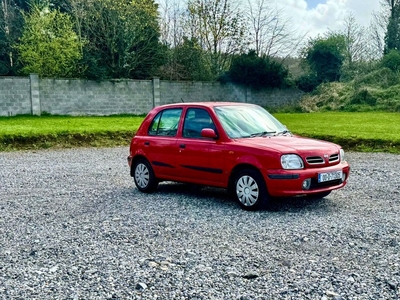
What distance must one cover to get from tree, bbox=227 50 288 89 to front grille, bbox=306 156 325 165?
2546 cm

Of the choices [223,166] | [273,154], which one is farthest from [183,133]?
[273,154]

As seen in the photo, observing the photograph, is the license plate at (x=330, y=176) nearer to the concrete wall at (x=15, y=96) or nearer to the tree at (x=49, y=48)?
the concrete wall at (x=15, y=96)

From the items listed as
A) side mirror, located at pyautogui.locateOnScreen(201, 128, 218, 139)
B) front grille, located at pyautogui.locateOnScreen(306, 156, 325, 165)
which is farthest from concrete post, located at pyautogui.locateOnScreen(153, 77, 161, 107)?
front grille, located at pyautogui.locateOnScreen(306, 156, 325, 165)

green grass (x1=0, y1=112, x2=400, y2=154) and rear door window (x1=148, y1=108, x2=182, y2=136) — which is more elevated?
rear door window (x1=148, y1=108, x2=182, y2=136)

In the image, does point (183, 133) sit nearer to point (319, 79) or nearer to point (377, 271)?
point (377, 271)

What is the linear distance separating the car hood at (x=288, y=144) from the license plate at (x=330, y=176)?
0.34 m

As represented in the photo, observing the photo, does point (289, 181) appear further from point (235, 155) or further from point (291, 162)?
point (235, 155)

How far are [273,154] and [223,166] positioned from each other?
927mm

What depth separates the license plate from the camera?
20.0 ft

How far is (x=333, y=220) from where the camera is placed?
5648 millimetres

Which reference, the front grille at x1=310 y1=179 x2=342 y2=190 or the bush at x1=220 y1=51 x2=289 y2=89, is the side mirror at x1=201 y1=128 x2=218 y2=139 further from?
the bush at x1=220 y1=51 x2=289 y2=89

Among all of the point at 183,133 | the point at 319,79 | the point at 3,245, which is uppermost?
the point at 319,79

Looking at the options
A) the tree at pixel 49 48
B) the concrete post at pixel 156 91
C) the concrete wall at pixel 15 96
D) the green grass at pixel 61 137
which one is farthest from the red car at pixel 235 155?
the tree at pixel 49 48

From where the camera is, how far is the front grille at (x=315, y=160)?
239 inches
